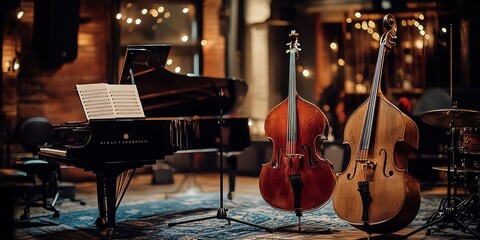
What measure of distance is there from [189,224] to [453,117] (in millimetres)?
2348

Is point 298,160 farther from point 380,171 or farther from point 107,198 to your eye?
point 107,198

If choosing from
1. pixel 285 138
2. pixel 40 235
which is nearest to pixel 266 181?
pixel 285 138

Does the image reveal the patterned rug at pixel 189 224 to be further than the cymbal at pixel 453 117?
Yes

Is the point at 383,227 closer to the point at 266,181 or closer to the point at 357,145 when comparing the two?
the point at 357,145

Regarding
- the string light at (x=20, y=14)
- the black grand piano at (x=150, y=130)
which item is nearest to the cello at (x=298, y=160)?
the black grand piano at (x=150, y=130)

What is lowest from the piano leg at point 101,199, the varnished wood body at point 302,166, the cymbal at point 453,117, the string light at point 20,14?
the piano leg at point 101,199

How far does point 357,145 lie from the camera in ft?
15.4

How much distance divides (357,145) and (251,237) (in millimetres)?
1099

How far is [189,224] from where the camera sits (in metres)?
5.64

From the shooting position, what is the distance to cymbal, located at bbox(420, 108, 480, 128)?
16.1ft

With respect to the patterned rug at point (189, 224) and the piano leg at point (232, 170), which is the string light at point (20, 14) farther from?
the piano leg at point (232, 170)

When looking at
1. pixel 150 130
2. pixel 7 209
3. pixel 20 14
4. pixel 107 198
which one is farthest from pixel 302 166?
pixel 20 14

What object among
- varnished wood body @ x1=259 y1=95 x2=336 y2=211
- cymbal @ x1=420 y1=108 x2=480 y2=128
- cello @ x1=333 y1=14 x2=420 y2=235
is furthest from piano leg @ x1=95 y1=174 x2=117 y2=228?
cymbal @ x1=420 y1=108 x2=480 y2=128

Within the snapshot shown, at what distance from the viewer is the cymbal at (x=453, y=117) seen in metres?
4.90
